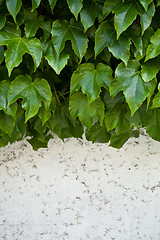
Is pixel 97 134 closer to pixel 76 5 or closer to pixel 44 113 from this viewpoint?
pixel 44 113

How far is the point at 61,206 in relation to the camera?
1.94m

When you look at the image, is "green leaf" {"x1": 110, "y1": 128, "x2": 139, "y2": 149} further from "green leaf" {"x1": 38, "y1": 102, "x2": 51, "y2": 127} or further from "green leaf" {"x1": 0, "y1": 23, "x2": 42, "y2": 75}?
"green leaf" {"x1": 0, "y1": 23, "x2": 42, "y2": 75}

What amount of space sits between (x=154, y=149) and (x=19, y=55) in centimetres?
97

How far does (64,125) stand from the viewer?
162cm

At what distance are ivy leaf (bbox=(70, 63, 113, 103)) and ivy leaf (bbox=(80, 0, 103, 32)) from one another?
0.58ft

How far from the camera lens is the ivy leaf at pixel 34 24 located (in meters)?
1.31

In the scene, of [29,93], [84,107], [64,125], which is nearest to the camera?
[29,93]

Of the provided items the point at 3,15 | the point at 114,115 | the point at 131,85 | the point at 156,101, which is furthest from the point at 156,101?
the point at 3,15

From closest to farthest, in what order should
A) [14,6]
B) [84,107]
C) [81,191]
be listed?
[14,6] → [84,107] → [81,191]

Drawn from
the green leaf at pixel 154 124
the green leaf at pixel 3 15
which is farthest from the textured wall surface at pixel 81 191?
the green leaf at pixel 3 15

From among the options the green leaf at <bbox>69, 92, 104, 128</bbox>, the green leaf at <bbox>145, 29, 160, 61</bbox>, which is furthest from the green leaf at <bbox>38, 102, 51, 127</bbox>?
the green leaf at <bbox>145, 29, 160, 61</bbox>

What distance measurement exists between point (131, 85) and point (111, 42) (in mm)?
189

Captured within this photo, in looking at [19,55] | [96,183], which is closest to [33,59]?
[19,55]

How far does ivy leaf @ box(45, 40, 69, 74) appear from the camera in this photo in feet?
4.31
